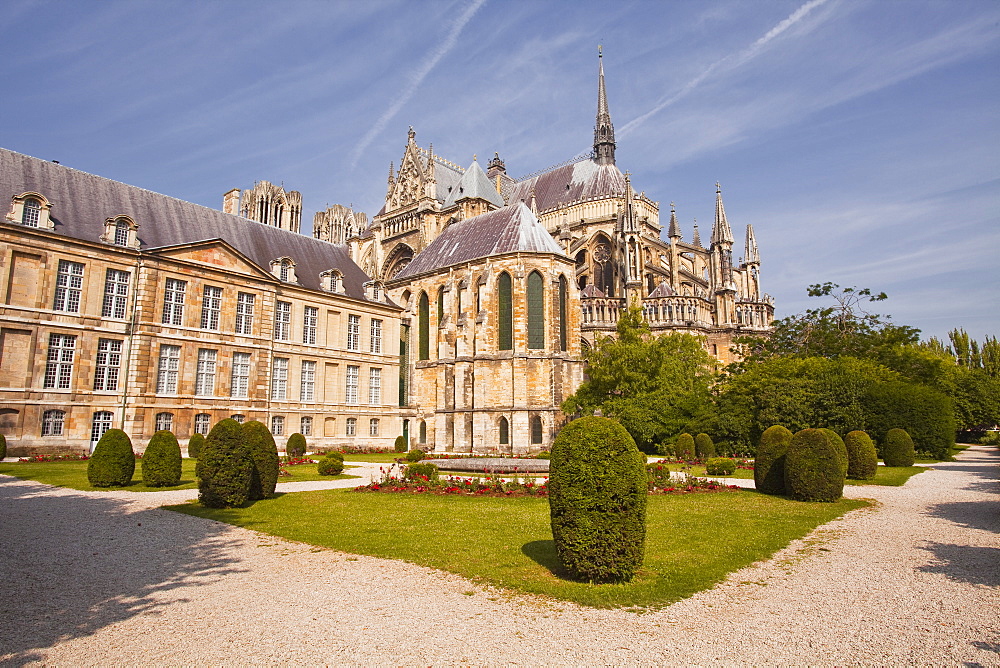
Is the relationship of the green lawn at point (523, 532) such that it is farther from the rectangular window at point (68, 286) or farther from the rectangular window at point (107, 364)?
the rectangular window at point (68, 286)

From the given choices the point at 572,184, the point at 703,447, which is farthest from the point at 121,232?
the point at 572,184

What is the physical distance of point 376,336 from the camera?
3791cm

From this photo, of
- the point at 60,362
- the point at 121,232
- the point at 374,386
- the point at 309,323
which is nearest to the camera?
the point at 60,362

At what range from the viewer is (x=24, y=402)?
23359 millimetres

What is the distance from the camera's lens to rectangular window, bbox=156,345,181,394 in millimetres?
27141

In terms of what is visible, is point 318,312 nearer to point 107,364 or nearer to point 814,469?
point 107,364

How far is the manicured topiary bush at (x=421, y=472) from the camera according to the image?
17.0 metres

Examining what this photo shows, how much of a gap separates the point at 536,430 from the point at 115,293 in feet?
69.7

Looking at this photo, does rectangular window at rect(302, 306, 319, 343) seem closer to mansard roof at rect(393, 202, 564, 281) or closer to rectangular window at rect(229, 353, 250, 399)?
rectangular window at rect(229, 353, 250, 399)

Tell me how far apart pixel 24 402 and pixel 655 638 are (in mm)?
27044

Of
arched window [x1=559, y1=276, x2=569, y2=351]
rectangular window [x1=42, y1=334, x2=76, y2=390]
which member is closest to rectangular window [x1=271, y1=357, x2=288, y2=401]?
rectangular window [x1=42, y1=334, x2=76, y2=390]

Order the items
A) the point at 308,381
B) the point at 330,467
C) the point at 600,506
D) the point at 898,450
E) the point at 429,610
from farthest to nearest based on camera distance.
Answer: the point at 308,381 → the point at 898,450 → the point at 330,467 → the point at 600,506 → the point at 429,610

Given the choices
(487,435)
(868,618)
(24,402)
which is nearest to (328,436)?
(487,435)

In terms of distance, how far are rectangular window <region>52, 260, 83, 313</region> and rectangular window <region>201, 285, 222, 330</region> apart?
5114mm
